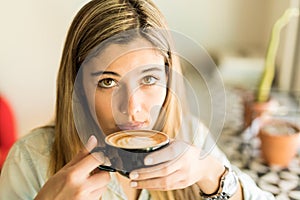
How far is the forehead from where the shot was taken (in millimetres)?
390

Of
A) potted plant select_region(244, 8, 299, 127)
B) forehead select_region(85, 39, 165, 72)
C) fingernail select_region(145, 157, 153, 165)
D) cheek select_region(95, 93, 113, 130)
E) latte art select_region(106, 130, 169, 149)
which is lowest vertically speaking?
potted plant select_region(244, 8, 299, 127)

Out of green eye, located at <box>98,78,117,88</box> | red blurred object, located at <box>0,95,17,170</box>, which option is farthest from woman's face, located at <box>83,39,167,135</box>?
red blurred object, located at <box>0,95,17,170</box>

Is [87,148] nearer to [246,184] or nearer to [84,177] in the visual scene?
[84,177]

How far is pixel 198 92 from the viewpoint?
442 mm

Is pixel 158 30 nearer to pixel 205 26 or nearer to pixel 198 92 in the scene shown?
pixel 198 92

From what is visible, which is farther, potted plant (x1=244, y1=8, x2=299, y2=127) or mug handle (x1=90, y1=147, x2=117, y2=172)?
potted plant (x1=244, y1=8, x2=299, y2=127)

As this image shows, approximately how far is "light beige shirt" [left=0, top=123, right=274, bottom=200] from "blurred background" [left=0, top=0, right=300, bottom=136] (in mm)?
48

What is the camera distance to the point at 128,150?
0.36 meters

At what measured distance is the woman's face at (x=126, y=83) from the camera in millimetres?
392

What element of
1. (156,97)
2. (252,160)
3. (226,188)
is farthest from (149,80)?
(252,160)

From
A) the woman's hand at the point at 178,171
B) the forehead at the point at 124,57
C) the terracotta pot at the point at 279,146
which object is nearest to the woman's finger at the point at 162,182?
the woman's hand at the point at 178,171

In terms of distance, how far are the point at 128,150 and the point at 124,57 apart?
3.4 inches

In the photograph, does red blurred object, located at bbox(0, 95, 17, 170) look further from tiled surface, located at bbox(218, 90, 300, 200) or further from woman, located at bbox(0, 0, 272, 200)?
tiled surface, located at bbox(218, 90, 300, 200)

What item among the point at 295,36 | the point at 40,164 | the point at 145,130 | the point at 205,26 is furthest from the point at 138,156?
the point at 295,36
